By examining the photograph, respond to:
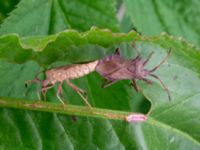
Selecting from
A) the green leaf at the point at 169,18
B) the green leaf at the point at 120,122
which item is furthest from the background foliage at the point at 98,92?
the green leaf at the point at 169,18

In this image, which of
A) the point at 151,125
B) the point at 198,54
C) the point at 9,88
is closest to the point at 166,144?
the point at 151,125

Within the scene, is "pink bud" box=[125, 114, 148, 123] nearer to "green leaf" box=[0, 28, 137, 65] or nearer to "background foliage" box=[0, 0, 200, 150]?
"background foliage" box=[0, 0, 200, 150]

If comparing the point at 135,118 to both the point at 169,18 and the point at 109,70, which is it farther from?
the point at 169,18

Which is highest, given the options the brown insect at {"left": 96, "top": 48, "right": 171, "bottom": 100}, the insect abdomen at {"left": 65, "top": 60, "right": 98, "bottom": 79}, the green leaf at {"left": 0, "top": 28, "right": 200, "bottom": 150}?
the brown insect at {"left": 96, "top": 48, "right": 171, "bottom": 100}

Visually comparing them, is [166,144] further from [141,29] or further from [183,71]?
[141,29]

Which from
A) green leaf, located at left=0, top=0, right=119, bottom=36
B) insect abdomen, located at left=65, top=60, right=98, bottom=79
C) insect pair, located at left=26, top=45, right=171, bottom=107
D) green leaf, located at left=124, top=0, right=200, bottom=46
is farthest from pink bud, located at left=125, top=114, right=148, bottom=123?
green leaf, located at left=124, top=0, right=200, bottom=46

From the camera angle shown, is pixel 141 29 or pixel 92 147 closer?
pixel 92 147
